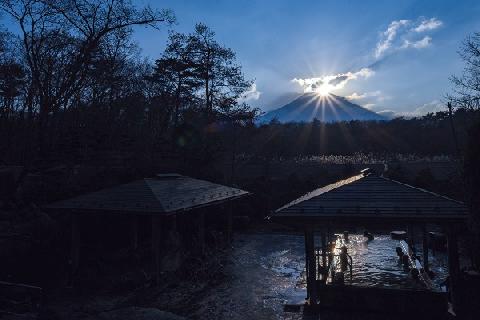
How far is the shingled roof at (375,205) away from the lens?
873cm

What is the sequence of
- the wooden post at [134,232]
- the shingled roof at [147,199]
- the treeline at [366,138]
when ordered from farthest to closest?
the treeline at [366,138]
the wooden post at [134,232]
the shingled roof at [147,199]

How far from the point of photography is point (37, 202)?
1647cm

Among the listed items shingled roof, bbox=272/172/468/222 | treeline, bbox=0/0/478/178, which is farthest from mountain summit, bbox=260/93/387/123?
shingled roof, bbox=272/172/468/222

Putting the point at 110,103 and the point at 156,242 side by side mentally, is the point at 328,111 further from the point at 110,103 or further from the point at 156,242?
the point at 156,242

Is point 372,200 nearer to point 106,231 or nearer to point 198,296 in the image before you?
point 198,296

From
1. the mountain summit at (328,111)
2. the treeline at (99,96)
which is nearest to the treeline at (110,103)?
the treeline at (99,96)

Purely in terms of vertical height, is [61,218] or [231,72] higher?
[231,72]

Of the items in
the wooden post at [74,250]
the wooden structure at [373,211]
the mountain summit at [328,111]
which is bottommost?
the wooden post at [74,250]

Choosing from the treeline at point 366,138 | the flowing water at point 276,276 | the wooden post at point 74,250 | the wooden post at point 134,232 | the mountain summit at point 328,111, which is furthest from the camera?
the mountain summit at point 328,111

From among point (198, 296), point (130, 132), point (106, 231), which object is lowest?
point (198, 296)

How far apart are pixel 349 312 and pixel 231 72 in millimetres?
22499

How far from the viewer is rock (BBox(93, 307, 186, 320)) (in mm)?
9172

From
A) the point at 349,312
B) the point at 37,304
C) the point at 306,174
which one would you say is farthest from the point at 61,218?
the point at 306,174

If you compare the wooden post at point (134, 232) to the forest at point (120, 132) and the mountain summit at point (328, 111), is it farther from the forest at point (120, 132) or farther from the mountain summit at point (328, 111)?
the mountain summit at point (328, 111)
